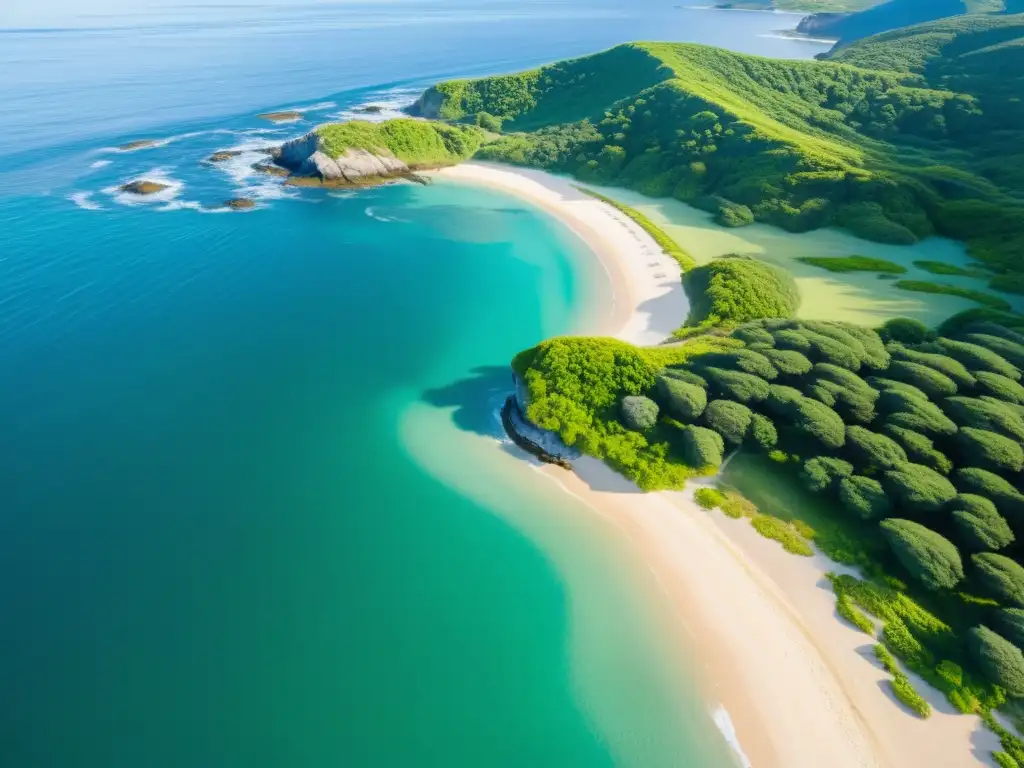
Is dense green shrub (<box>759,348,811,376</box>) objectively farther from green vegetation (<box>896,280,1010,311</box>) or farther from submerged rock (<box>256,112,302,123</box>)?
submerged rock (<box>256,112,302,123</box>)

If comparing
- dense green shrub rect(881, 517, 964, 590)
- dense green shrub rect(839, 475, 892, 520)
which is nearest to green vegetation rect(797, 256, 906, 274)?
dense green shrub rect(839, 475, 892, 520)

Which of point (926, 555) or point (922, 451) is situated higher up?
point (922, 451)

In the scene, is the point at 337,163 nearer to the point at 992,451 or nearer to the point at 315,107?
the point at 315,107

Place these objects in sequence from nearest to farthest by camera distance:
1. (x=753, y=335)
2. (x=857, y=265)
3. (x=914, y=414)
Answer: (x=914, y=414) < (x=753, y=335) < (x=857, y=265)

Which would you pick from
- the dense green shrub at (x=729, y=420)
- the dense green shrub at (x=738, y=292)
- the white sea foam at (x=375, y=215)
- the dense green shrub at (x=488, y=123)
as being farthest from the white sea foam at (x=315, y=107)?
the dense green shrub at (x=729, y=420)

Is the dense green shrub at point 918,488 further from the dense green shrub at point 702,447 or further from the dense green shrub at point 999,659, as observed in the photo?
the dense green shrub at point 702,447

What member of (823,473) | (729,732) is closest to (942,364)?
(823,473)
